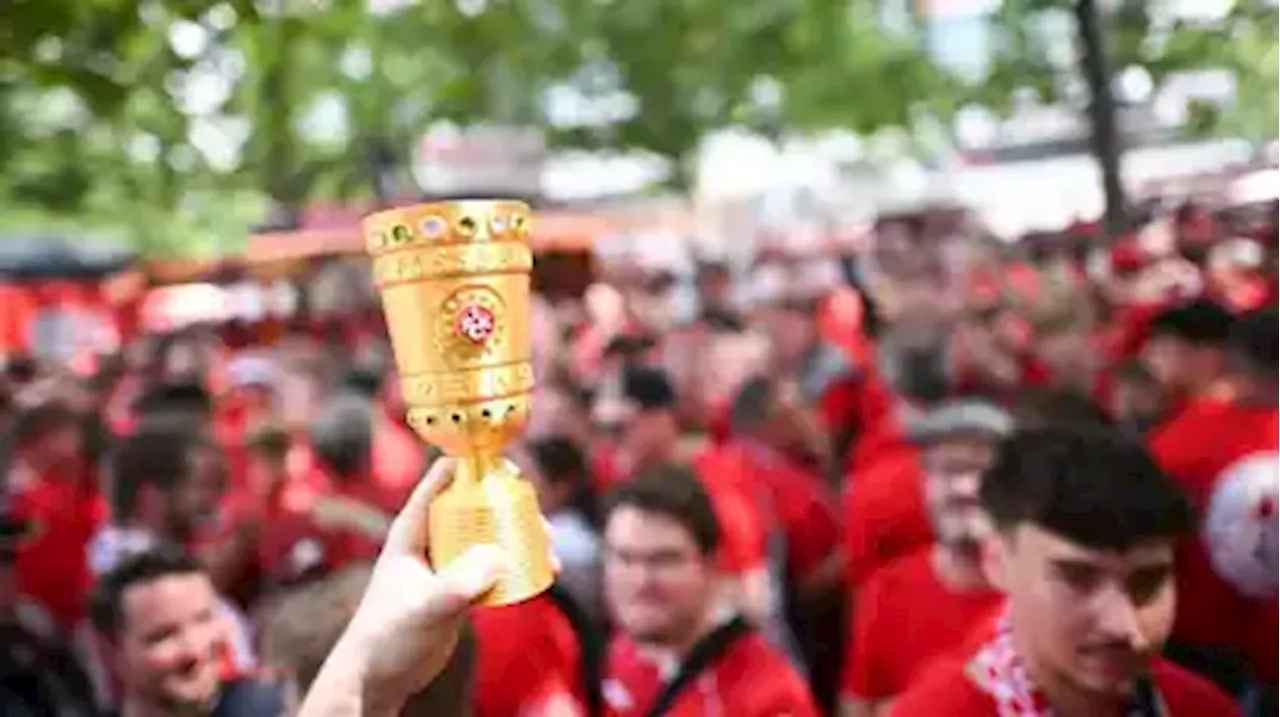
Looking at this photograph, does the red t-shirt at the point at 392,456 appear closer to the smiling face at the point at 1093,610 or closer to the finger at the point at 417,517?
the smiling face at the point at 1093,610

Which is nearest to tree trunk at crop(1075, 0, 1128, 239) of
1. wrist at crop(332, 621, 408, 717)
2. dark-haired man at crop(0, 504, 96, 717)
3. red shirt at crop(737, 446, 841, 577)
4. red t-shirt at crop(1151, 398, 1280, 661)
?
red t-shirt at crop(1151, 398, 1280, 661)

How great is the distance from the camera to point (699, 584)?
256 cm

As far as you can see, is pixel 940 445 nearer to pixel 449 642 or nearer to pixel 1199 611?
pixel 1199 611

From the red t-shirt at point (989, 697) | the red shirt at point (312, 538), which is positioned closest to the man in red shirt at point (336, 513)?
the red shirt at point (312, 538)

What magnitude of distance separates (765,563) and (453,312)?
2.14 meters

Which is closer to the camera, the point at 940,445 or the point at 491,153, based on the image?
the point at 940,445

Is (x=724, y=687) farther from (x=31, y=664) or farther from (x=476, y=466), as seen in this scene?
(x=31, y=664)

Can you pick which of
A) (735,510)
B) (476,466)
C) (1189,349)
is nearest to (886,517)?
(735,510)

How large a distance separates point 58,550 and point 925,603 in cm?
205

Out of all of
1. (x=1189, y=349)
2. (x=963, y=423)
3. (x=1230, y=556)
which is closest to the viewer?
(x=1230, y=556)

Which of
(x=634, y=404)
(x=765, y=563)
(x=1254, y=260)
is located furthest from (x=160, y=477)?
(x=1254, y=260)

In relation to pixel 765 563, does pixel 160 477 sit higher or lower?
higher

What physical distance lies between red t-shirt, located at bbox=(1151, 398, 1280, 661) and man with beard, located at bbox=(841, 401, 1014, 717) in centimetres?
30

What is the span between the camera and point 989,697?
200 centimetres
